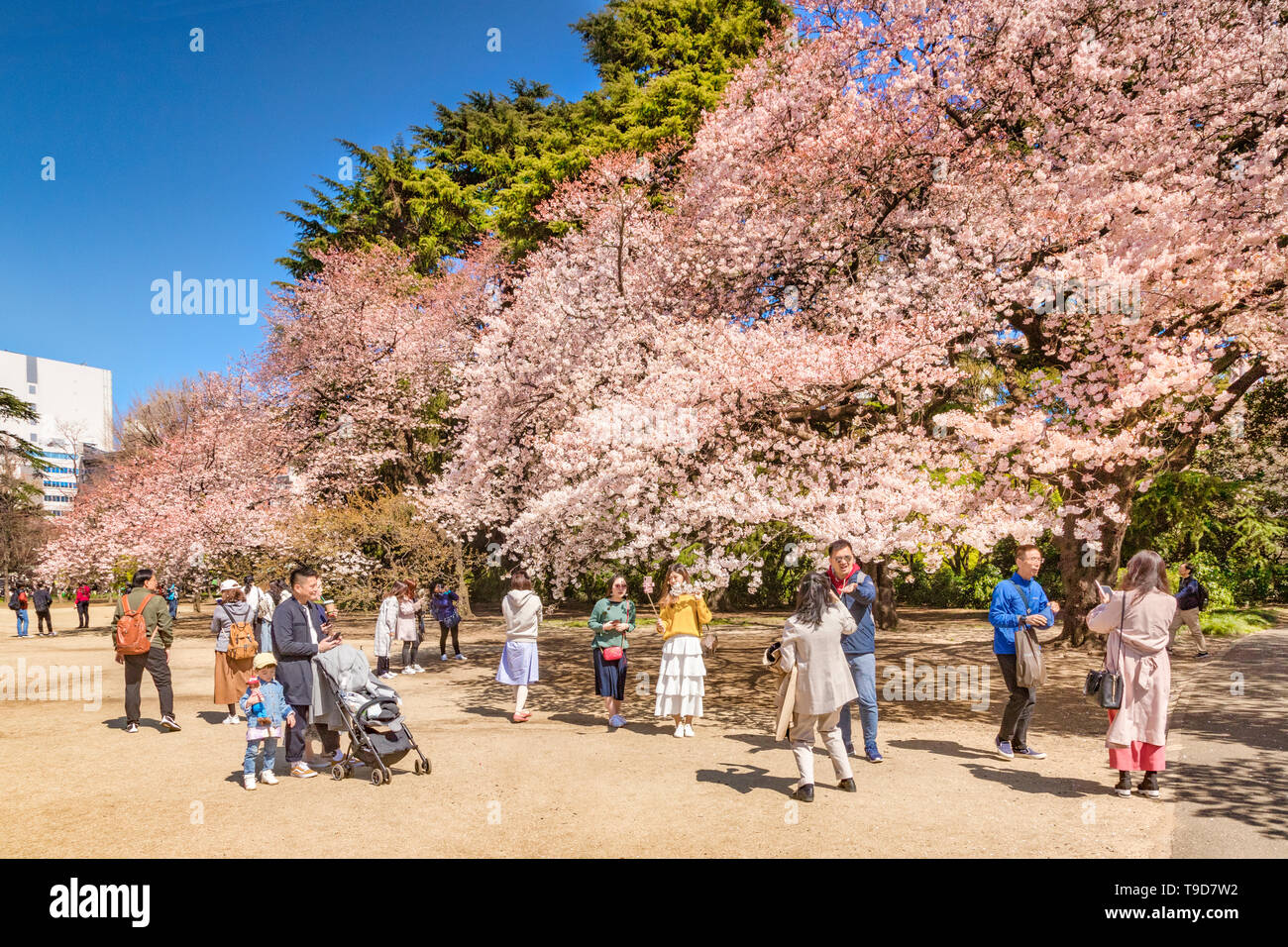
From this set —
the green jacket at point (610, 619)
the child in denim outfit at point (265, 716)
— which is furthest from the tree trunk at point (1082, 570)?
the child in denim outfit at point (265, 716)

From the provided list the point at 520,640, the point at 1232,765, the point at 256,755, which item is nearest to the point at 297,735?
the point at 256,755

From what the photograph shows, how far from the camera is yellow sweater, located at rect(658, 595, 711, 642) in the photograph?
8.64 m

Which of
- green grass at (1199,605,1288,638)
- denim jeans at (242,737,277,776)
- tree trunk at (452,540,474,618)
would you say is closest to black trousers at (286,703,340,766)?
denim jeans at (242,737,277,776)

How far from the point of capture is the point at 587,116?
997 inches

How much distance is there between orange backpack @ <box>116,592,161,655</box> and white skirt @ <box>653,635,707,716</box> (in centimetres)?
627

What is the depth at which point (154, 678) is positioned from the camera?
9234mm

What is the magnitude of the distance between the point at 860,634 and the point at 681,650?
2304 millimetres

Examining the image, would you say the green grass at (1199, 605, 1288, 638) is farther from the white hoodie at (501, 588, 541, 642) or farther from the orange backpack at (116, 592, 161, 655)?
the orange backpack at (116, 592, 161, 655)

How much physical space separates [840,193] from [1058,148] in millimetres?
3087

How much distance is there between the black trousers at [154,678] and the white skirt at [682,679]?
613 centimetres

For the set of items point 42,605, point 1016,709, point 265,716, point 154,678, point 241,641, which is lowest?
point 42,605

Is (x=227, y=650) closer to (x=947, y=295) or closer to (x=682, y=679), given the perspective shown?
(x=682, y=679)

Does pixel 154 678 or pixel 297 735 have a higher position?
pixel 154 678

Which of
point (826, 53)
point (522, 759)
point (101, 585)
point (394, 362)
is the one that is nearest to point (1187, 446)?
point (826, 53)
